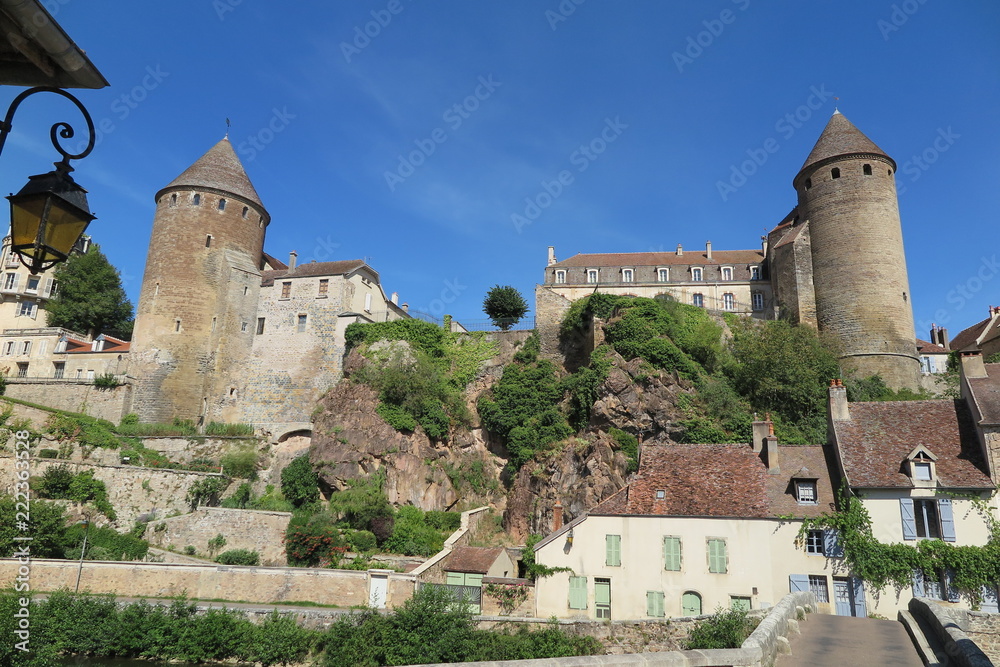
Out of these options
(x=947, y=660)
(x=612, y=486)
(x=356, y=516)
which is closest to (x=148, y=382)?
(x=356, y=516)

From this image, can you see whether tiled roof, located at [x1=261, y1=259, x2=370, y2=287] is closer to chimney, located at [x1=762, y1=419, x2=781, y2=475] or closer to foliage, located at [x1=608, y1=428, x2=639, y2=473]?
foliage, located at [x1=608, y1=428, x2=639, y2=473]

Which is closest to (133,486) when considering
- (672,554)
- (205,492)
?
(205,492)

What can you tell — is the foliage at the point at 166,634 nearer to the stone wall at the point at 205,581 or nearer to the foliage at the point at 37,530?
the stone wall at the point at 205,581

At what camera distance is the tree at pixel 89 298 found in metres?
43.4

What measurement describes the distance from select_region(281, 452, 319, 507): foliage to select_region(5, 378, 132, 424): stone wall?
10762 millimetres

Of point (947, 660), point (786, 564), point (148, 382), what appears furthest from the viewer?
point (148, 382)

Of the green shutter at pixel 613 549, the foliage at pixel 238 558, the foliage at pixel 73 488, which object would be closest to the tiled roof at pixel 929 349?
the green shutter at pixel 613 549

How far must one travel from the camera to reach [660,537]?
2083cm

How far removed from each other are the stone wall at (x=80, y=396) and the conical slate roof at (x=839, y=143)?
1590 inches

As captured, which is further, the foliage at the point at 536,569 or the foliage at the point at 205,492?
the foliage at the point at 205,492

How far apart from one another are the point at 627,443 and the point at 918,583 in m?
11.5

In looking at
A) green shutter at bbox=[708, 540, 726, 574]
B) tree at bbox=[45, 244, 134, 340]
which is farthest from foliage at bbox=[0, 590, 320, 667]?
tree at bbox=[45, 244, 134, 340]

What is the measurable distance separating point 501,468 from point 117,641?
56.3 ft

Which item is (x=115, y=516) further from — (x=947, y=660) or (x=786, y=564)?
(x=947, y=660)
